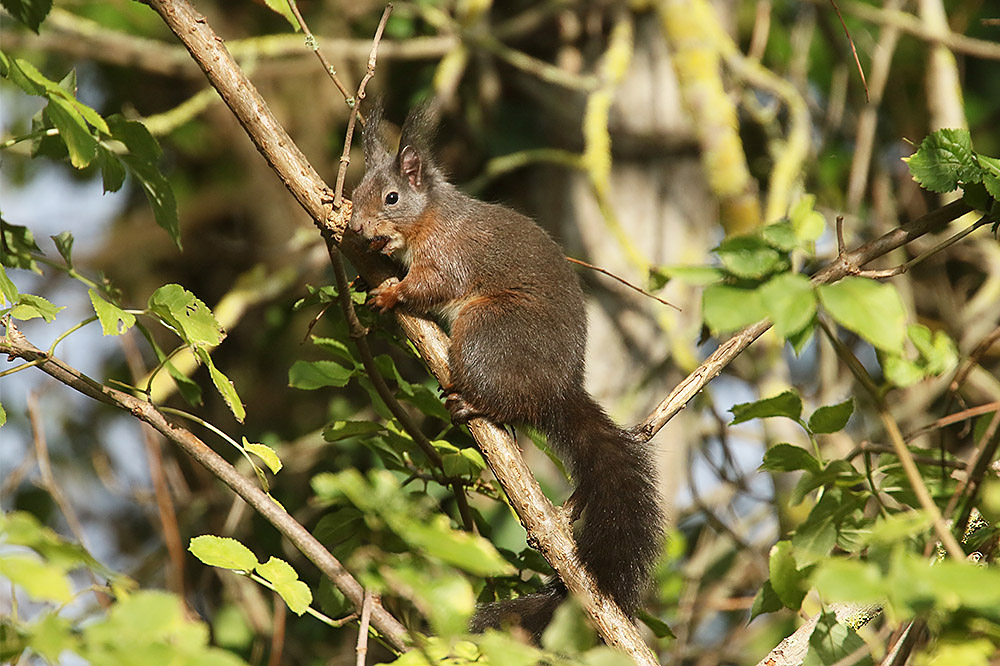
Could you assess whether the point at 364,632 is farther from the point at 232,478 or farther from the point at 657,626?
the point at 657,626

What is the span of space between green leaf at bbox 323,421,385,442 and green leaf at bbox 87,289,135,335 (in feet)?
1.23

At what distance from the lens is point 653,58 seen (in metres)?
3.03

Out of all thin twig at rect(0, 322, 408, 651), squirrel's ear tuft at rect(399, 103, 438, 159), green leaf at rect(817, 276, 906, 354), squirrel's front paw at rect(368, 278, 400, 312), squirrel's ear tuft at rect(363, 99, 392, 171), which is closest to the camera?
green leaf at rect(817, 276, 906, 354)

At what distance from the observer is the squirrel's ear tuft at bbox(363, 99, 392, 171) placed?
2.28 meters

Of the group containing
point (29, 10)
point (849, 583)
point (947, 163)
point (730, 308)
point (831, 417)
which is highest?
point (29, 10)

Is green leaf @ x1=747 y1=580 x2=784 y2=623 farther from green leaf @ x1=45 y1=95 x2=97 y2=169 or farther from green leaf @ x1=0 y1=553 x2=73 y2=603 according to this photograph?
green leaf @ x1=45 y1=95 x2=97 y2=169

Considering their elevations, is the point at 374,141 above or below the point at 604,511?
above

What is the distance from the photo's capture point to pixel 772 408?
137 cm

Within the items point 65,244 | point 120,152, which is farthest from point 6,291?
point 120,152

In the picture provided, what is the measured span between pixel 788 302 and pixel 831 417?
1.63 ft

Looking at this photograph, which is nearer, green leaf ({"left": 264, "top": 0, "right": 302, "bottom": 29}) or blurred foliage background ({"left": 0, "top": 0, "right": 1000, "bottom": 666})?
green leaf ({"left": 264, "top": 0, "right": 302, "bottom": 29})

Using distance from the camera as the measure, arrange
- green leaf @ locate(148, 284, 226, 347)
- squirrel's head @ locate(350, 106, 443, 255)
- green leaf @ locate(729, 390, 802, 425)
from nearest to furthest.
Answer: green leaf @ locate(148, 284, 226, 347) < green leaf @ locate(729, 390, 802, 425) < squirrel's head @ locate(350, 106, 443, 255)

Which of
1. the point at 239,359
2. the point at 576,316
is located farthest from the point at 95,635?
the point at 239,359

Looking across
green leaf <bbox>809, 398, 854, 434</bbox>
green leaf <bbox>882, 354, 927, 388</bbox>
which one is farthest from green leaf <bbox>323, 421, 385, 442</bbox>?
green leaf <bbox>882, 354, 927, 388</bbox>
